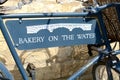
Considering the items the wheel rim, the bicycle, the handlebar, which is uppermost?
the handlebar

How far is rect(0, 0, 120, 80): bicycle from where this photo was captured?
2900mm

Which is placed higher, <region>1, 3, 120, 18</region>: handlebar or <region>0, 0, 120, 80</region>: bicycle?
<region>1, 3, 120, 18</region>: handlebar

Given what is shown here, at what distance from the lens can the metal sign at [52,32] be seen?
2932 millimetres

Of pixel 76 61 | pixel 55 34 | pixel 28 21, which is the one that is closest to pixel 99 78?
pixel 76 61

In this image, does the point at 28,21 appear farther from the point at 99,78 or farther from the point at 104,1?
the point at 99,78

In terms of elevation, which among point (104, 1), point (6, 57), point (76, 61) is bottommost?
point (76, 61)

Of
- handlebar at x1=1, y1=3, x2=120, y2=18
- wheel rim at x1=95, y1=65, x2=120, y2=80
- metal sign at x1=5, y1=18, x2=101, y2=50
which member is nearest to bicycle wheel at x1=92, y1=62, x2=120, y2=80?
wheel rim at x1=95, y1=65, x2=120, y2=80

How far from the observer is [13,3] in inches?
150

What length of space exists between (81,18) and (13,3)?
1.02 meters

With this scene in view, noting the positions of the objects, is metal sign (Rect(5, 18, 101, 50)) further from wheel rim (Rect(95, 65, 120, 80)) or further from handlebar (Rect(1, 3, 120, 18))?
wheel rim (Rect(95, 65, 120, 80))

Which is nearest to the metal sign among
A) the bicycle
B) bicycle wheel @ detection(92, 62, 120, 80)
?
the bicycle

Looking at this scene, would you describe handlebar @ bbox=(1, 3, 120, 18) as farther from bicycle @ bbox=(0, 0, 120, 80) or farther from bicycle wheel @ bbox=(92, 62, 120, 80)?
bicycle wheel @ bbox=(92, 62, 120, 80)

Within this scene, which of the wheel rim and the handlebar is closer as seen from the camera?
the handlebar

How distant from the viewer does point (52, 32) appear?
10.0 feet
